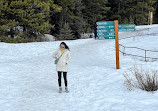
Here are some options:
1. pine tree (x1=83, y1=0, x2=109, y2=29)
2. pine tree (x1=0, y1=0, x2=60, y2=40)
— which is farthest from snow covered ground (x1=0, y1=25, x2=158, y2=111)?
pine tree (x1=83, y1=0, x2=109, y2=29)

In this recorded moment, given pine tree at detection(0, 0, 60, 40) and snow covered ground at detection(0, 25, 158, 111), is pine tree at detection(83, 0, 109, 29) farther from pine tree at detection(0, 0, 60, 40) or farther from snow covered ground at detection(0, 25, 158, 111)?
snow covered ground at detection(0, 25, 158, 111)

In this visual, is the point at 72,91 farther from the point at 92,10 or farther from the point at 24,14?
the point at 92,10

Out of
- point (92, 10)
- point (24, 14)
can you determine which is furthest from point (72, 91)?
point (92, 10)

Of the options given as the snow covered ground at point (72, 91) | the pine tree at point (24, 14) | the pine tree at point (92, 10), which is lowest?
the snow covered ground at point (72, 91)

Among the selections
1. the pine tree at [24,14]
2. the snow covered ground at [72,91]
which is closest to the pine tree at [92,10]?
the pine tree at [24,14]

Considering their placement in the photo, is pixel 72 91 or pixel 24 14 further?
pixel 24 14

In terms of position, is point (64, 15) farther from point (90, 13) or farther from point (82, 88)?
point (82, 88)

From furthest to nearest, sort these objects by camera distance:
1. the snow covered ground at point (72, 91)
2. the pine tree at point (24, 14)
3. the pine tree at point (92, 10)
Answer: the pine tree at point (92, 10)
the pine tree at point (24, 14)
the snow covered ground at point (72, 91)

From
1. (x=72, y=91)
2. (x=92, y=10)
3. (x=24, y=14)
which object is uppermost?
(x=92, y=10)

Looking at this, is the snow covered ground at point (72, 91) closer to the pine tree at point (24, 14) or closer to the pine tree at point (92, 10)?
the pine tree at point (24, 14)

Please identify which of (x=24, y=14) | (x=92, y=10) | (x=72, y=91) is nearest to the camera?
(x=72, y=91)

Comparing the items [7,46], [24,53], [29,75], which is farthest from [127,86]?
[7,46]

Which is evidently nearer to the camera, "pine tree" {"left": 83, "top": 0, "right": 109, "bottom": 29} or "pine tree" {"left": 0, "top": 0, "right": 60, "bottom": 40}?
"pine tree" {"left": 0, "top": 0, "right": 60, "bottom": 40}

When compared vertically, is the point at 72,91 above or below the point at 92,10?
below
